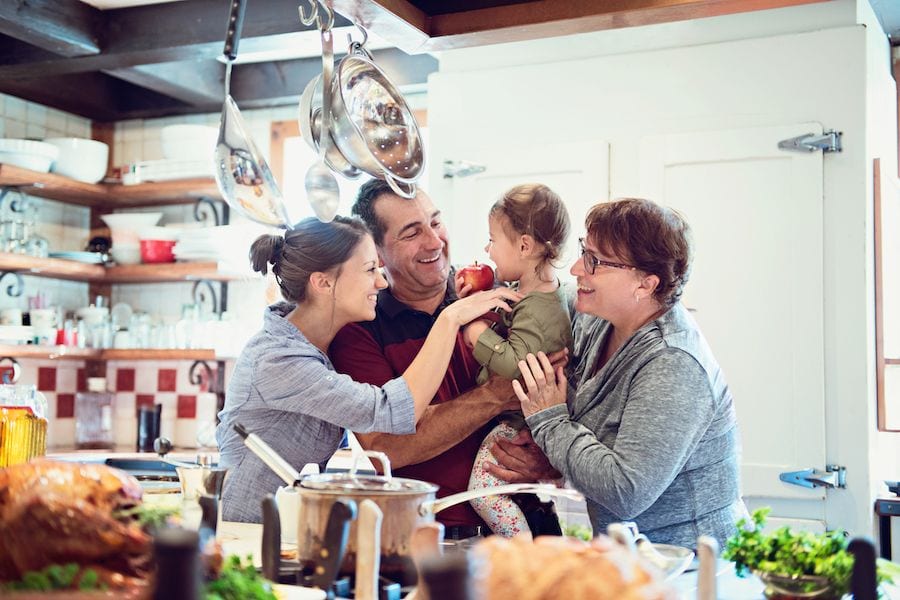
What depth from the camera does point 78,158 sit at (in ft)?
17.2

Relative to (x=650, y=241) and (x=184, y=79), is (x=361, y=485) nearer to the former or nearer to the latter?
(x=650, y=241)

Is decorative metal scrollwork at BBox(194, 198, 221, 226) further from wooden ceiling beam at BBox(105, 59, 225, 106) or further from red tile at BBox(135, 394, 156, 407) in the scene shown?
red tile at BBox(135, 394, 156, 407)

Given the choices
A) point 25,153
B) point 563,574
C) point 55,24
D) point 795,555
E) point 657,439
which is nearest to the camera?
point 563,574

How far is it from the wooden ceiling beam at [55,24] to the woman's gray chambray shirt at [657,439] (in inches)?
120

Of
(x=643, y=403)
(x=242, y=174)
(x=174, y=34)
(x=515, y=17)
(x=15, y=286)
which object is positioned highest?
(x=174, y=34)

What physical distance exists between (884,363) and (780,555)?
2637 millimetres

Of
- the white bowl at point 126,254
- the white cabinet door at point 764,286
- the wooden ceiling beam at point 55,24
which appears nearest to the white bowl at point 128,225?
the white bowl at point 126,254

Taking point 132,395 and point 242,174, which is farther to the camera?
point 132,395

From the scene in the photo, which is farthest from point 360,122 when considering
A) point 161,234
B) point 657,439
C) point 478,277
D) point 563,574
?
point 161,234

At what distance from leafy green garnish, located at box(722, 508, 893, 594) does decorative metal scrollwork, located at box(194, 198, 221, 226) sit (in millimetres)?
4368

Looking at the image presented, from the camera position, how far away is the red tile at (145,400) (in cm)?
562

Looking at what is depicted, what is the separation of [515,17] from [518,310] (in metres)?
0.72

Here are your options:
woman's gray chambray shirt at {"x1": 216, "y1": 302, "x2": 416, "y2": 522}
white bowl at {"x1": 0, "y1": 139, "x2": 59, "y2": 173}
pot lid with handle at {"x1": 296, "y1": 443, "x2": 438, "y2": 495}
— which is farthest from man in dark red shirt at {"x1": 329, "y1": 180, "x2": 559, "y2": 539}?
white bowl at {"x1": 0, "y1": 139, "x2": 59, "y2": 173}

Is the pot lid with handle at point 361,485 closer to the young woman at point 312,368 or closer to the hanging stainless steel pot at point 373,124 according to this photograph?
the young woman at point 312,368
